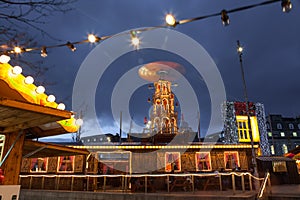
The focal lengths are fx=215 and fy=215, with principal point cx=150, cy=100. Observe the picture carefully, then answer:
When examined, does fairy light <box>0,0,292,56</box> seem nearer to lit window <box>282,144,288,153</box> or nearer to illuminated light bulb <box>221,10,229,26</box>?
illuminated light bulb <box>221,10,229,26</box>

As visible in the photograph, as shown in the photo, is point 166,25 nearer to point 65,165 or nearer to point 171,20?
point 171,20

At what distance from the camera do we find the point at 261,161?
61.9 ft

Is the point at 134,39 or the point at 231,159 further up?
the point at 134,39

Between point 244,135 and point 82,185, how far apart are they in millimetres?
20509

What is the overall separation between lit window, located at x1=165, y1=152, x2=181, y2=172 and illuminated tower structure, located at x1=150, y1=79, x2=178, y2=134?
47.1 feet

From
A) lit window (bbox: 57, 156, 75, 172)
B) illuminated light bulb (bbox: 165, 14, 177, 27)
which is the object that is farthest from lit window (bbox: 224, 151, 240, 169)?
illuminated light bulb (bbox: 165, 14, 177, 27)

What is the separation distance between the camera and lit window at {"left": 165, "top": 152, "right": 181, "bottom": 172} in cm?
1753

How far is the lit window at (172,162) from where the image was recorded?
1753cm

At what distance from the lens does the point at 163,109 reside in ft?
115

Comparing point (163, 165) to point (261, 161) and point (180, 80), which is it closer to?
point (261, 161)

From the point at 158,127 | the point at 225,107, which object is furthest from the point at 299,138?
the point at 158,127

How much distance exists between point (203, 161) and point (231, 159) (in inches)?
94.5

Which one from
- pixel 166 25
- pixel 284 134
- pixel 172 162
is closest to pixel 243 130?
pixel 172 162

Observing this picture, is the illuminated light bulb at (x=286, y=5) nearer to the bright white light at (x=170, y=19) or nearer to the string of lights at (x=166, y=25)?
the string of lights at (x=166, y=25)
